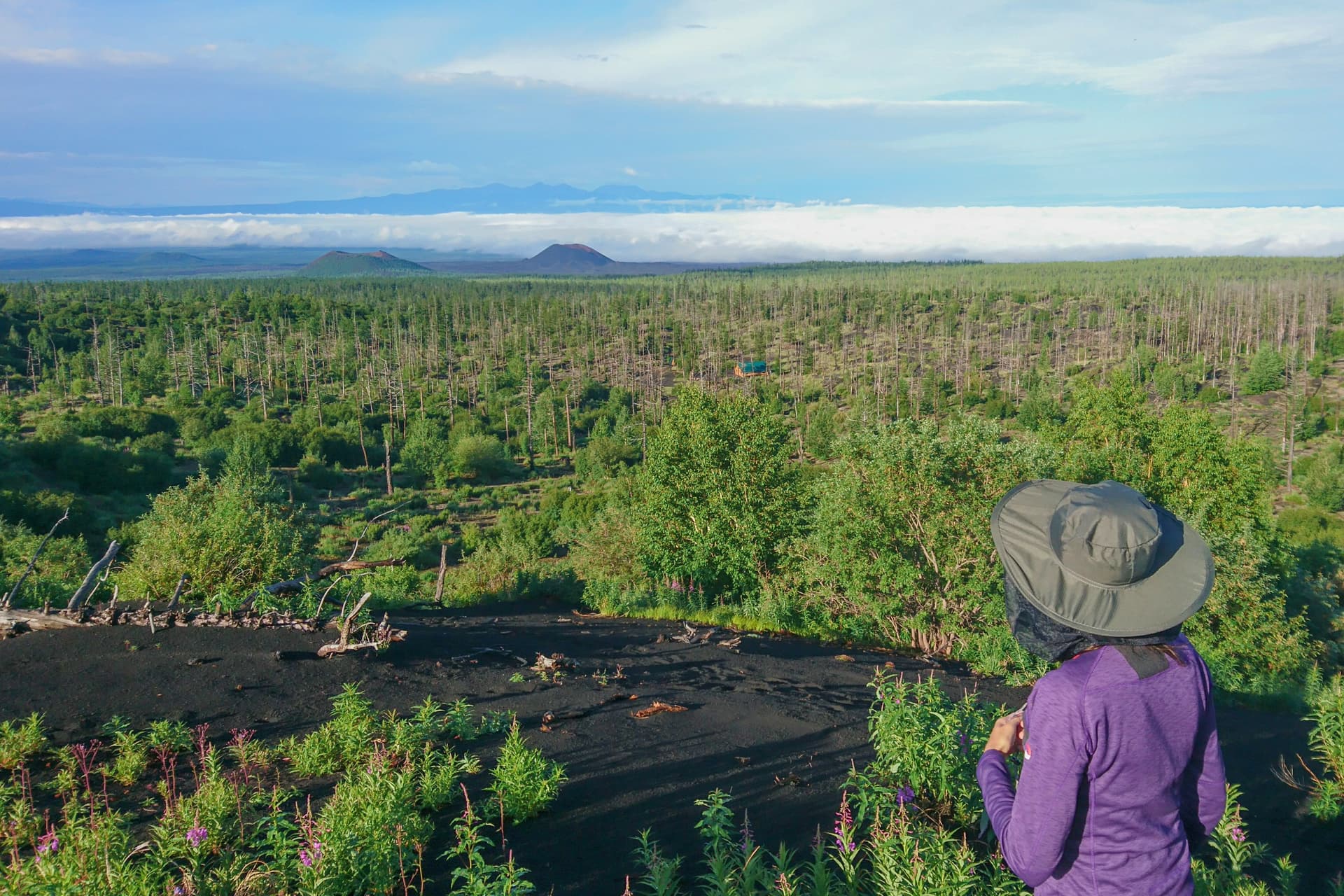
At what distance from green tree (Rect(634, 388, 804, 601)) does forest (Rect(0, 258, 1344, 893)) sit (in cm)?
12

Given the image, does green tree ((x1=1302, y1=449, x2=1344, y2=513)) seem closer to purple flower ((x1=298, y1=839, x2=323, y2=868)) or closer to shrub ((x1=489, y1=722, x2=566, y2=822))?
shrub ((x1=489, y1=722, x2=566, y2=822))

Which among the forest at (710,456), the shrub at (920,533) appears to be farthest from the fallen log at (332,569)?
the shrub at (920,533)

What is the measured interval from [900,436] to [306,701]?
13924 mm

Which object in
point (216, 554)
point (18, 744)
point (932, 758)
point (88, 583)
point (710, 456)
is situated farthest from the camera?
point (710, 456)

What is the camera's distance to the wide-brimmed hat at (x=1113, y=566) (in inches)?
87.4

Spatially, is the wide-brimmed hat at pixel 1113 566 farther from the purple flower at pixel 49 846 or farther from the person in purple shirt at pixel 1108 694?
the purple flower at pixel 49 846

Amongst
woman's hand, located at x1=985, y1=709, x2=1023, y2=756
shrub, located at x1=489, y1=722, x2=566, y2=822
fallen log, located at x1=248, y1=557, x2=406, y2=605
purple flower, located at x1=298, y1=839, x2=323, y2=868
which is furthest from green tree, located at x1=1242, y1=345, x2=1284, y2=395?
purple flower, located at x1=298, y1=839, x2=323, y2=868

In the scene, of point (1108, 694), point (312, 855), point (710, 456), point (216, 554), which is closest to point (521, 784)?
point (312, 855)

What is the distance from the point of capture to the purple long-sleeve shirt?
228 centimetres

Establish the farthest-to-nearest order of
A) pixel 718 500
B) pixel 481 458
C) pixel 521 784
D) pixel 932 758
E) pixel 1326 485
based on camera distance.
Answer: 1. pixel 481 458
2. pixel 1326 485
3. pixel 718 500
4. pixel 521 784
5. pixel 932 758

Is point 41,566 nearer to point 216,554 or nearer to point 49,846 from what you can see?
point 216,554

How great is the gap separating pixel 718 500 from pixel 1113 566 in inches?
873

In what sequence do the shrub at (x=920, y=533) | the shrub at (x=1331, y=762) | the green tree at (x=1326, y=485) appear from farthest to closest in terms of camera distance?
the green tree at (x=1326, y=485)
the shrub at (x=920, y=533)
the shrub at (x=1331, y=762)

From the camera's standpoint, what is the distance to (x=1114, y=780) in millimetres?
2340
